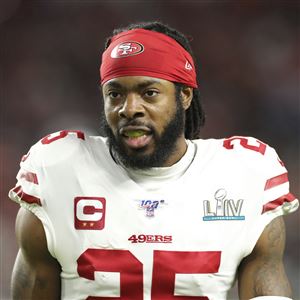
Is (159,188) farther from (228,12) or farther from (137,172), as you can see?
(228,12)

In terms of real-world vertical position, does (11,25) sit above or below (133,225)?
above

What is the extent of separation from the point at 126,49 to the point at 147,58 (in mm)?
70

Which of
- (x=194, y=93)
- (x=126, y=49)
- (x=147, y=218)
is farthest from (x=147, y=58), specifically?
(x=147, y=218)

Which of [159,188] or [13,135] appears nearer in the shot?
[159,188]

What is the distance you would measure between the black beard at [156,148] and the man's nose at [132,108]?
7 centimetres

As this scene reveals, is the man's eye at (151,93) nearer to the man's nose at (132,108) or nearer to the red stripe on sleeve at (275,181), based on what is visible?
the man's nose at (132,108)

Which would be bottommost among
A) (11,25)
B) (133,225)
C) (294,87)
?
(133,225)

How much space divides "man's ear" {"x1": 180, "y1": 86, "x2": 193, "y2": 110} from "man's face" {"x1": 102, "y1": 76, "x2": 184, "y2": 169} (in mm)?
70

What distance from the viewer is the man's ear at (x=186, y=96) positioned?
2102mm

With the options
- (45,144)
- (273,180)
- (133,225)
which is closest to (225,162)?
(273,180)

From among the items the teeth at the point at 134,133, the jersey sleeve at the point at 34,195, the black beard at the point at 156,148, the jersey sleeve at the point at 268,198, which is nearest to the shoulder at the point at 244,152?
the jersey sleeve at the point at 268,198

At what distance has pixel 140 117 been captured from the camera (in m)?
1.94

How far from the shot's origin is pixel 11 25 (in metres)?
3.91

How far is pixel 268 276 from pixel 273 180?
0.25 metres
